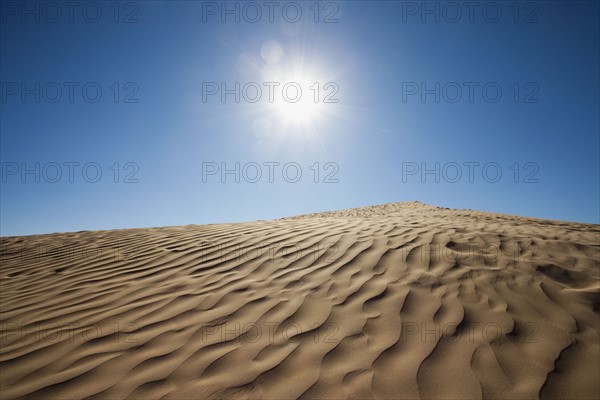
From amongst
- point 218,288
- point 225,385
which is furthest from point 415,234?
point 225,385

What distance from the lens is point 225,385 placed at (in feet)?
5.90

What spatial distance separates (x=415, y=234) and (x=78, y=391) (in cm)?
423

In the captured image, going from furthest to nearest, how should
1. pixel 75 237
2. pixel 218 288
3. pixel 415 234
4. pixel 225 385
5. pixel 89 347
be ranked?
Result: pixel 75 237 → pixel 415 234 → pixel 218 288 → pixel 89 347 → pixel 225 385

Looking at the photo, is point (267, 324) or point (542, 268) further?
point (542, 268)

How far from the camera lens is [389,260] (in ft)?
11.6

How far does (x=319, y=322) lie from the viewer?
2404mm

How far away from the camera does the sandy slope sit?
1821 mm

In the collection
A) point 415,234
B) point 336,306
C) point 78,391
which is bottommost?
point 78,391

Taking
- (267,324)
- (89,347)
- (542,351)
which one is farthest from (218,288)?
(542,351)

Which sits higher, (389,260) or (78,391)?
(389,260)

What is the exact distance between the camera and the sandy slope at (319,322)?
1821 mm

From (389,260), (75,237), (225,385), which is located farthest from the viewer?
(75,237)

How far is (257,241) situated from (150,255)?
66.5 inches

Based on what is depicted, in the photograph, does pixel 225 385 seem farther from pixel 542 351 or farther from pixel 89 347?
pixel 542 351
